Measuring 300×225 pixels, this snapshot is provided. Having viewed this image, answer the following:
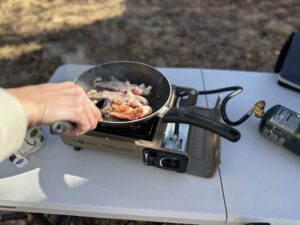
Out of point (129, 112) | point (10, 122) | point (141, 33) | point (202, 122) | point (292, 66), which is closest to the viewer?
point (10, 122)

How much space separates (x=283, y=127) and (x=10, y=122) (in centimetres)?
76

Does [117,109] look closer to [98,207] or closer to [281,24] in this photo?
[98,207]

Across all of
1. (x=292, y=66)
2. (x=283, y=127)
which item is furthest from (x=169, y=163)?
(x=292, y=66)

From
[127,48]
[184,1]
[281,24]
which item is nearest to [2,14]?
[127,48]

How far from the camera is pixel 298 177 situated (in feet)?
3.10

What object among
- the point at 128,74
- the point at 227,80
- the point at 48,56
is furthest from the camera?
the point at 48,56

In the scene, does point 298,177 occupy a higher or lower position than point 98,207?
higher

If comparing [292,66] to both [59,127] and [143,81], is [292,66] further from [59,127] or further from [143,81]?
[59,127]

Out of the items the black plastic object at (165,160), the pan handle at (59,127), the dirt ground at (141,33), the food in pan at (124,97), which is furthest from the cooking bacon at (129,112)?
the dirt ground at (141,33)

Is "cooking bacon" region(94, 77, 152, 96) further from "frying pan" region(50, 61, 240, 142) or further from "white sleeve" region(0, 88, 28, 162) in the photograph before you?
"white sleeve" region(0, 88, 28, 162)

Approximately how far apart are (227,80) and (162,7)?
6.06ft

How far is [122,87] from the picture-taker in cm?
107

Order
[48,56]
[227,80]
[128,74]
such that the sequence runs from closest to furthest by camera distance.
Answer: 1. [128,74]
2. [227,80]
3. [48,56]

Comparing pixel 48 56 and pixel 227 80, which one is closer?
pixel 227 80
